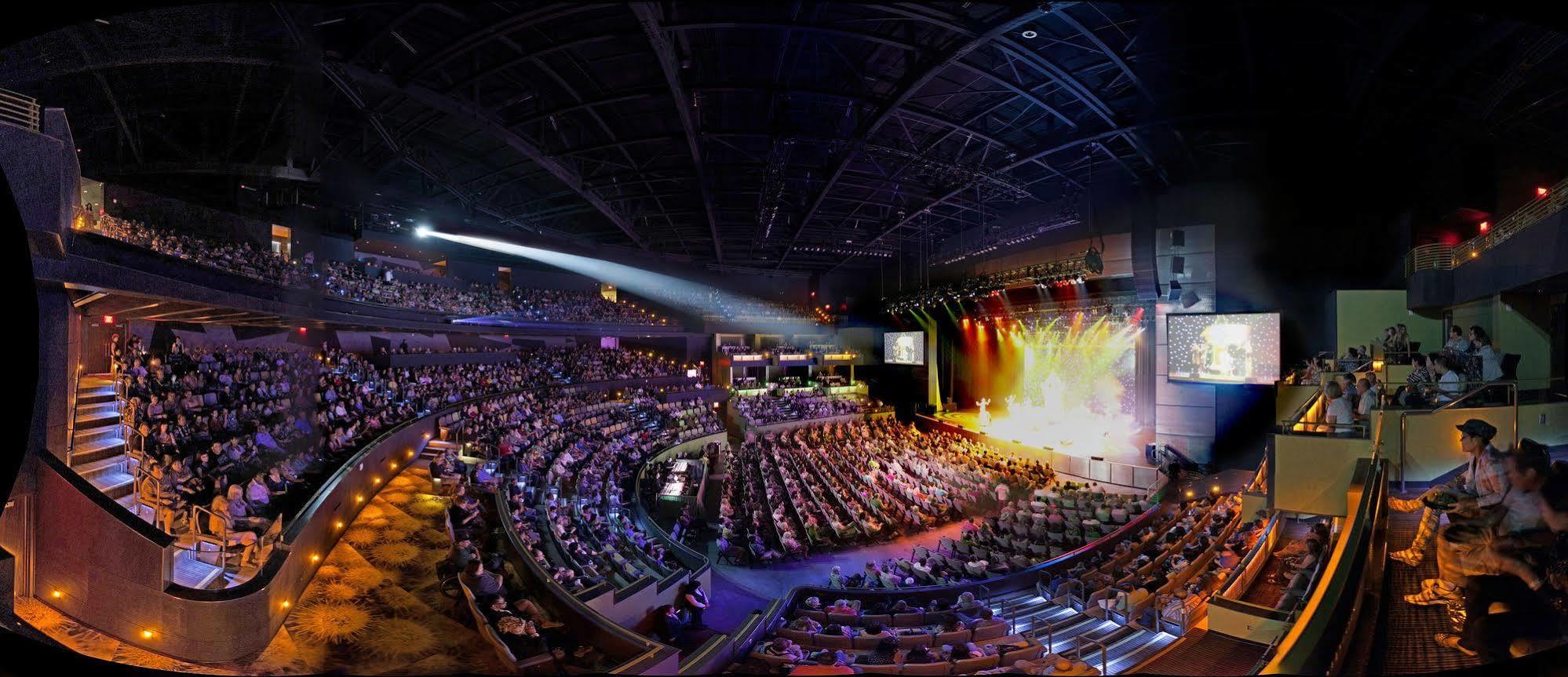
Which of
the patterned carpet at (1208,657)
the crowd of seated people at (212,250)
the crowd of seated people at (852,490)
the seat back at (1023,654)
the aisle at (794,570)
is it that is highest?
the crowd of seated people at (212,250)

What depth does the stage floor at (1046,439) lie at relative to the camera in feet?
41.7

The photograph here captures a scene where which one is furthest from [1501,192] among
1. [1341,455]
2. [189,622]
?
[189,622]

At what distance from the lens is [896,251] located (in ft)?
59.5

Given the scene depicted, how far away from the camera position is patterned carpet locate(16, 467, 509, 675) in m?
3.60

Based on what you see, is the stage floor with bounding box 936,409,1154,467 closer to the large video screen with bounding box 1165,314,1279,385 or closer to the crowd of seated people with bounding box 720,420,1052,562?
the crowd of seated people with bounding box 720,420,1052,562

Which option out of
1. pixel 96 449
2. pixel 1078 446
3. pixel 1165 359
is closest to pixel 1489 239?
pixel 1165 359

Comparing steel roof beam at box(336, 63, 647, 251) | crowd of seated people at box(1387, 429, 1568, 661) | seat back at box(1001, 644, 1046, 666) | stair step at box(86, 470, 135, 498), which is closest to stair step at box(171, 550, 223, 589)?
stair step at box(86, 470, 135, 498)

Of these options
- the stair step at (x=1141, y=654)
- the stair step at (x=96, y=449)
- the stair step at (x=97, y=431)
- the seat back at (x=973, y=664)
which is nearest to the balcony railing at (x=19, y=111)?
the stair step at (x=97, y=431)

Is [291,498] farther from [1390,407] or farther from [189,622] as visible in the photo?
[1390,407]

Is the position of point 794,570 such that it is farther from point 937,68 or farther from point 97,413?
point 97,413

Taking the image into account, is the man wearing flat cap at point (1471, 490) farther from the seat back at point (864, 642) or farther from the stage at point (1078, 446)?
the stage at point (1078, 446)

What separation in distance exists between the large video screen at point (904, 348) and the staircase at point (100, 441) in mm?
20950

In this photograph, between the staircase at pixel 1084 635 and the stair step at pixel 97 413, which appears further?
the stair step at pixel 97 413

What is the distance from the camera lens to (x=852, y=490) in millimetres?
11664
